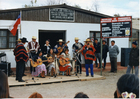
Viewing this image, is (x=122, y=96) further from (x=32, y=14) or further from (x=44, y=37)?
(x=44, y=37)

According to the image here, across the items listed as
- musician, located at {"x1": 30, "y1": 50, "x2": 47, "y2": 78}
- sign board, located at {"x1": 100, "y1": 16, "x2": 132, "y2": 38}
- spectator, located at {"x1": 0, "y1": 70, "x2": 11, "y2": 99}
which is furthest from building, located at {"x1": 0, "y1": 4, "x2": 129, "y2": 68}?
spectator, located at {"x1": 0, "y1": 70, "x2": 11, "y2": 99}

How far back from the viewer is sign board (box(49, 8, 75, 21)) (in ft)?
43.4

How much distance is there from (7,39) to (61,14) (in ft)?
12.2

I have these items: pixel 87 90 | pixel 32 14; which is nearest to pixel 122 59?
pixel 32 14

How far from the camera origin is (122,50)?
1518 centimetres

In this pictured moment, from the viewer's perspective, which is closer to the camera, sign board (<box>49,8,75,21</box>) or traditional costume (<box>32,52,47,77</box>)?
traditional costume (<box>32,52,47,77</box>)

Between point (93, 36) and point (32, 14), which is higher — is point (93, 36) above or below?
below

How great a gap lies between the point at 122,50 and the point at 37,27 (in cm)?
643

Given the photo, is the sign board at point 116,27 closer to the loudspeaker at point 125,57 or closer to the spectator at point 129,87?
the loudspeaker at point 125,57

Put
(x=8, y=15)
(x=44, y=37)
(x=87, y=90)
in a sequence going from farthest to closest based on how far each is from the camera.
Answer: (x=44, y=37), (x=8, y=15), (x=87, y=90)

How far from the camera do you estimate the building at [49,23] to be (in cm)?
1230

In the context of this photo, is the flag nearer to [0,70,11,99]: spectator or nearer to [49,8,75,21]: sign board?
[49,8,75,21]: sign board

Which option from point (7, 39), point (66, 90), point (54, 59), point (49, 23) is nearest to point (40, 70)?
point (54, 59)

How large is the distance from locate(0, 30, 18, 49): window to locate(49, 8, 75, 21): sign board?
262cm
